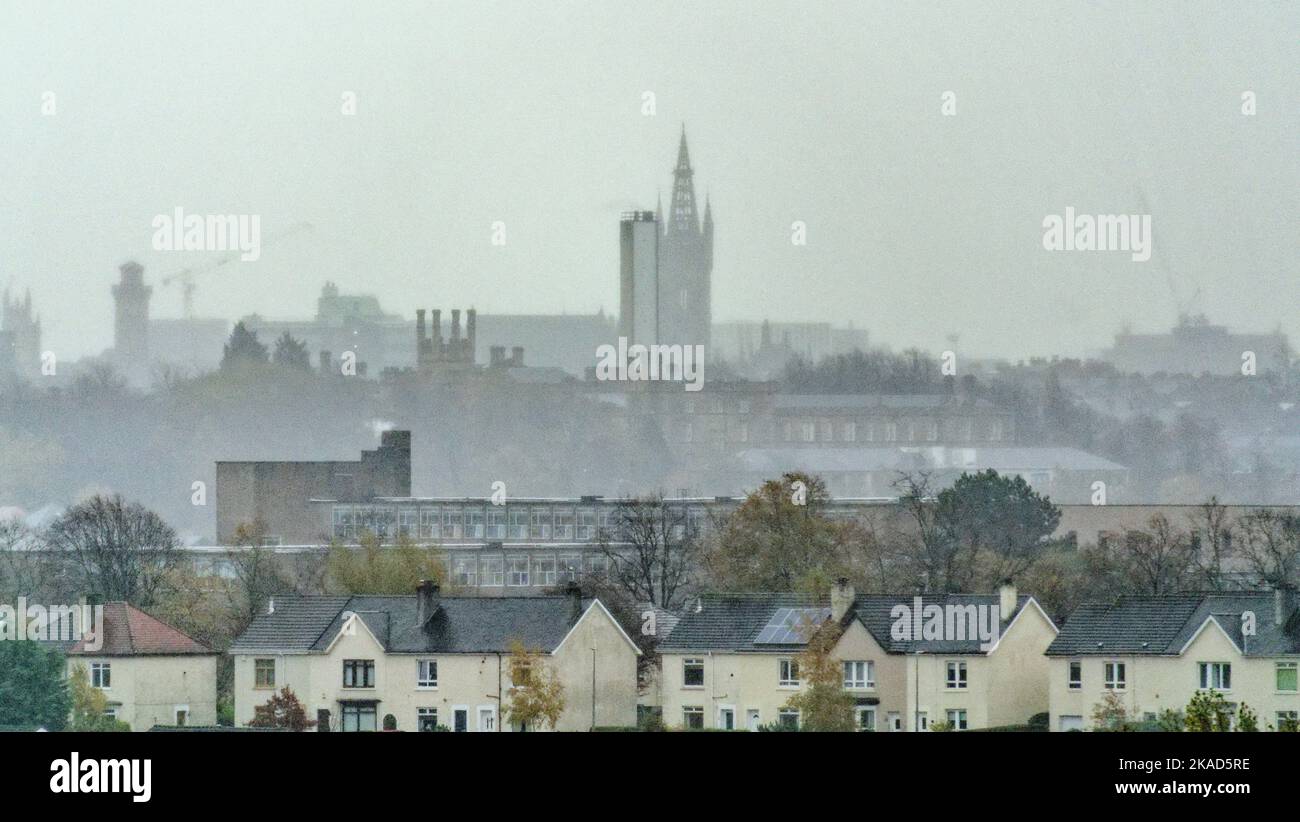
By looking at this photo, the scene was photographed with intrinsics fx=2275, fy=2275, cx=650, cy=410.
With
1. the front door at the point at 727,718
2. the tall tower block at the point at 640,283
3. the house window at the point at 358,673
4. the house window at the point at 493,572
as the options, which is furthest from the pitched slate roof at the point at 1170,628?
the tall tower block at the point at 640,283

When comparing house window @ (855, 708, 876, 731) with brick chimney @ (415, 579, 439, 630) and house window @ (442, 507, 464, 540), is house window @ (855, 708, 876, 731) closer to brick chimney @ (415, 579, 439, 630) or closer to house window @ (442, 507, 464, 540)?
brick chimney @ (415, 579, 439, 630)

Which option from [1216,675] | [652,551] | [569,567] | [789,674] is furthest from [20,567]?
[1216,675]

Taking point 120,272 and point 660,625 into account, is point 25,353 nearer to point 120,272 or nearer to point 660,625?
point 120,272

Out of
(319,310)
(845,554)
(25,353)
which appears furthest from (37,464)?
(845,554)

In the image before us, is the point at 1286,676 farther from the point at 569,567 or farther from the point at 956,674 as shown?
the point at 569,567

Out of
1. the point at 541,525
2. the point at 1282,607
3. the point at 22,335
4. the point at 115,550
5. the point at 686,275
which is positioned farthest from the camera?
the point at 686,275
